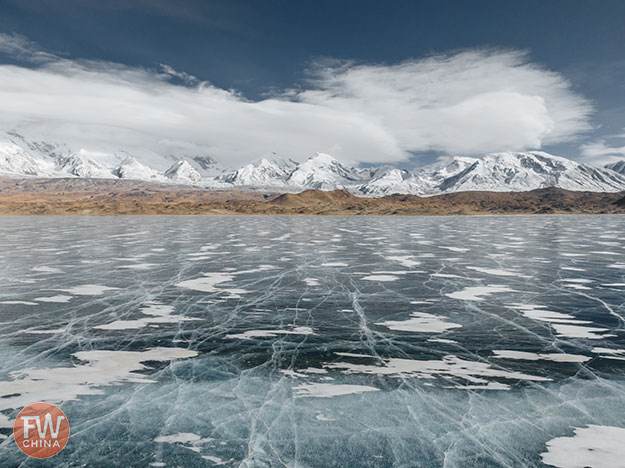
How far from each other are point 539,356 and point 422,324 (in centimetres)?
228

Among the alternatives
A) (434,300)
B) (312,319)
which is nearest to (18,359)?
(312,319)

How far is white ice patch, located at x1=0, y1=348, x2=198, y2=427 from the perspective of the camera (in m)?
5.06

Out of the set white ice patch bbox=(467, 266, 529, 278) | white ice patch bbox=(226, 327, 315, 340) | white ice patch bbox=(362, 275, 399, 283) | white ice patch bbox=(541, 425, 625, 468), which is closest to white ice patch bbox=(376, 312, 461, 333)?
white ice patch bbox=(226, 327, 315, 340)

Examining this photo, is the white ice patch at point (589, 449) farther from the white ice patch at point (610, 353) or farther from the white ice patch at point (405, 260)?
the white ice patch at point (405, 260)

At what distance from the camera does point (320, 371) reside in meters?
5.86

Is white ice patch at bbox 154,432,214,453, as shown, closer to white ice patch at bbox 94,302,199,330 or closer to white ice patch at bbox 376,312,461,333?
white ice patch at bbox 94,302,199,330

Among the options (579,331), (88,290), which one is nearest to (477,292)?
(579,331)

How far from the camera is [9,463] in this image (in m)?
3.79

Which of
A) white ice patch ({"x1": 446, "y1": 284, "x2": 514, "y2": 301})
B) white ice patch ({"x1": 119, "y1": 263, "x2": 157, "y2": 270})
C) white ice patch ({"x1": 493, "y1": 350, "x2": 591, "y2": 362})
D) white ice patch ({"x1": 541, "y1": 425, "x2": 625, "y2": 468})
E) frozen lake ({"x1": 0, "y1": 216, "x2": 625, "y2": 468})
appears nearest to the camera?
white ice patch ({"x1": 541, "y1": 425, "x2": 625, "y2": 468})

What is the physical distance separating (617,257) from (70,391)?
72.5 ft

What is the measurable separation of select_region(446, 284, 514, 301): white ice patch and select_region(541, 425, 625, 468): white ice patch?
604 cm

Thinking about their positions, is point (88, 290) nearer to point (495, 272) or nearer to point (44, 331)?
point (44, 331)

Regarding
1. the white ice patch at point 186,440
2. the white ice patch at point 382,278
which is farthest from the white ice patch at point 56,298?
the white ice patch at point 382,278

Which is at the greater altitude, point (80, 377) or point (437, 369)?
point (437, 369)
